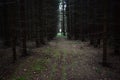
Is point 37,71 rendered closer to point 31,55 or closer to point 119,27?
point 31,55

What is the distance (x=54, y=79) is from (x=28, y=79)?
143 cm

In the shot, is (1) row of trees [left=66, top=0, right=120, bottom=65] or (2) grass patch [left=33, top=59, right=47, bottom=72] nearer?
Result: (2) grass patch [left=33, top=59, right=47, bottom=72]

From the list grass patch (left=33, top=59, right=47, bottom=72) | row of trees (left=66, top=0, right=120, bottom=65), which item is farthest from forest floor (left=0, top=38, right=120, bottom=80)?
row of trees (left=66, top=0, right=120, bottom=65)

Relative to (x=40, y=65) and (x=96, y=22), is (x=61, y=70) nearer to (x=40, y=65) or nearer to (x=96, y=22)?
(x=40, y=65)

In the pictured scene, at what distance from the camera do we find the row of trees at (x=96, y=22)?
14.1 metres

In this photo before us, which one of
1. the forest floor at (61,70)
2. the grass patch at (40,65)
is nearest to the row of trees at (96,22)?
the forest floor at (61,70)

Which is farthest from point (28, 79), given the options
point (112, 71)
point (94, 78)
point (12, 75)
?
point (112, 71)

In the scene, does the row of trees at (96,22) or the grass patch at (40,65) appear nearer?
the grass patch at (40,65)

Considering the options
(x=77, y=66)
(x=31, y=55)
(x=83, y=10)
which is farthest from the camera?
(x=83, y=10)

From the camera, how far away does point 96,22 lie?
23.7 metres

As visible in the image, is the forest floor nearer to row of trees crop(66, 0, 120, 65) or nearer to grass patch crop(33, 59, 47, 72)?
grass patch crop(33, 59, 47, 72)

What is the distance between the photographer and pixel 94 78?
11578 mm

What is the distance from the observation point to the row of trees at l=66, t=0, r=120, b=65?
46.4 ft

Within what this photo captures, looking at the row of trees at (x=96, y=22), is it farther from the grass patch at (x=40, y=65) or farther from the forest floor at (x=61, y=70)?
the grass patch at (x=40, y=65)
